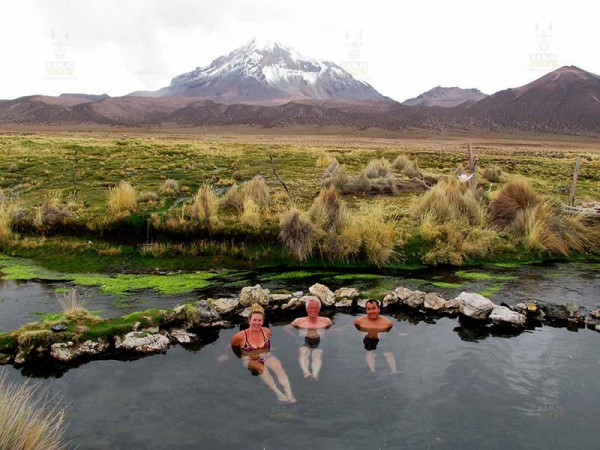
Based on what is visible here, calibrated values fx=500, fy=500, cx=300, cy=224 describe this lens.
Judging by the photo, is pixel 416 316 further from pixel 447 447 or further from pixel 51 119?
pixel 51 119

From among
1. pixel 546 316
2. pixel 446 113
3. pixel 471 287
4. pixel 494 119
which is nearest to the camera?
pixel 546 316

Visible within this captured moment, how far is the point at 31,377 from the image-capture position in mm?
7773

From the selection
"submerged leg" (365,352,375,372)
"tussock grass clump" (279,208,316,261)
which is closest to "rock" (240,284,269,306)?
"submerged leg" (365,352,375,372)

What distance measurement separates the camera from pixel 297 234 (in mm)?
14203

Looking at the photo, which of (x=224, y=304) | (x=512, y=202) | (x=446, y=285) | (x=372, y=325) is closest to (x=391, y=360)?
(x=372, y=325)

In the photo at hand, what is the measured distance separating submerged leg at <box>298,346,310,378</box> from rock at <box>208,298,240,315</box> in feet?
6.91

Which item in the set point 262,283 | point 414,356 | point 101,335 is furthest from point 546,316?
point 101,335

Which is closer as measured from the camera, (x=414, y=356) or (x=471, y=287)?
(x=414, y=356)

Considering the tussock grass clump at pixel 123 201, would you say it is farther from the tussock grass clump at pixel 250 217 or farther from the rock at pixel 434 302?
the rock at pixel 434 302

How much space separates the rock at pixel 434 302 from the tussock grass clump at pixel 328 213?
4174 millimetres

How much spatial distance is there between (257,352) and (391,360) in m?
2.33

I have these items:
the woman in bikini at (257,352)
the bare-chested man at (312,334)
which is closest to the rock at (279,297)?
the bare-chested man at (312,334)

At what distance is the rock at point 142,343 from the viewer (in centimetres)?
874

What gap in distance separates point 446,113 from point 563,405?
459ft
